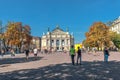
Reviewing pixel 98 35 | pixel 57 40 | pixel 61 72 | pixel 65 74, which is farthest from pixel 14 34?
pixel 57 40

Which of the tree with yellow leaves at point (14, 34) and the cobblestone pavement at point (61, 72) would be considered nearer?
the cobblestone pavement at point (61, 72)

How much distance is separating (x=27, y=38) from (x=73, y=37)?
326 feet

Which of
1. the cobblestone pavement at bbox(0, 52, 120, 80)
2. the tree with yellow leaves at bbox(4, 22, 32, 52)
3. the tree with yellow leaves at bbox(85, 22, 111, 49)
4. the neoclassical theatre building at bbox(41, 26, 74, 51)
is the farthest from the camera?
the neoclassical theatre building at bbox(41, 26, 74, 51)

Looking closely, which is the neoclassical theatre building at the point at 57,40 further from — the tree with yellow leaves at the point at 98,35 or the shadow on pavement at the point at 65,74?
the shadow on pavement at the point at 65,74

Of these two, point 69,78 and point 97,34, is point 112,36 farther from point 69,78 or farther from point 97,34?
point 69,78

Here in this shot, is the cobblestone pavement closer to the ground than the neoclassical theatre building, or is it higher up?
closer to the ground

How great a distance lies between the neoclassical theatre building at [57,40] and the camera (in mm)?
175500

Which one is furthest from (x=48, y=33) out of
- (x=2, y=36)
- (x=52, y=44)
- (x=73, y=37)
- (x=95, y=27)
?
(x=2, y=36)

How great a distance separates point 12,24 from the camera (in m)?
83.4

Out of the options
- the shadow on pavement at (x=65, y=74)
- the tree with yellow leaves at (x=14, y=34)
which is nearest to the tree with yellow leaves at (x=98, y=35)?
the tree with yellow leaves at (x=14, y=34)

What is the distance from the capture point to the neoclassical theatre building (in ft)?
576

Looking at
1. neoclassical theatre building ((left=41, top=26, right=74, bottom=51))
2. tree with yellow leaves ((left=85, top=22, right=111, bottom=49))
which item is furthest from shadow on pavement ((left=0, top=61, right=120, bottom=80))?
neoclassical theatre building ((left=41, top=26, right=74, bottom=51))

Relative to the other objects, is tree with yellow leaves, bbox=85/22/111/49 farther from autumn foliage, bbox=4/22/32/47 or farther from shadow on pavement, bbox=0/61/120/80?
shadow on pavement, bbox=0/61/120/80

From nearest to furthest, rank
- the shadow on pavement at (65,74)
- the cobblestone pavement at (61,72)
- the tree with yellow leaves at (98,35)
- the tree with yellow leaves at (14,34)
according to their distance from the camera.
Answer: the shadow on pavement at (65,74)
the cobblestone pavement at (61,72)
the tree with yellow leaves at (14,34)
the tree with yellow leaves at (98,35)
